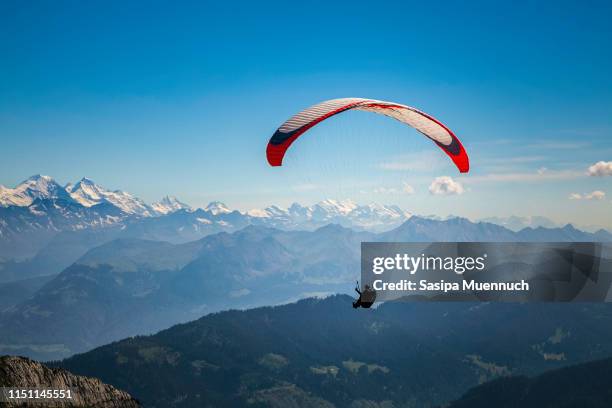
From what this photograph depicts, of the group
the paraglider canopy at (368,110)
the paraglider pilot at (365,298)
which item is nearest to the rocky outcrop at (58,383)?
the paraglider canopy at (368,110)

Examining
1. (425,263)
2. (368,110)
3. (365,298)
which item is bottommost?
(365,298)

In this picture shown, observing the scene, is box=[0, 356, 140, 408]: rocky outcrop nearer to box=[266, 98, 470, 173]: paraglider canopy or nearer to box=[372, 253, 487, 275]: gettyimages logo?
box=[372, 253, 487, 275]: gettyimages logo

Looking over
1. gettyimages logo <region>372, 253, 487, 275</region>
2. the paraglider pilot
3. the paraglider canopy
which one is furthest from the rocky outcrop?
the paraglider pilot

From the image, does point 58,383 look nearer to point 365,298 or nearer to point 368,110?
point 368,110

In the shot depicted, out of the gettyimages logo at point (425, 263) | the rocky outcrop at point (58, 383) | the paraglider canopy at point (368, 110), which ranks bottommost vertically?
the rocky outcrop at point (58, 383)

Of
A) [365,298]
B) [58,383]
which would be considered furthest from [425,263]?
[58,383]

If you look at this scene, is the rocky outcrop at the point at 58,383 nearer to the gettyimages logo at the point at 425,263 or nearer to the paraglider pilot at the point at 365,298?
the gettyimages logo at the point at 425,263

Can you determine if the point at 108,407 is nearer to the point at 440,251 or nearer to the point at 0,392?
the point at 0,392
